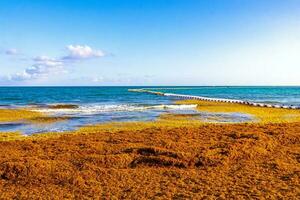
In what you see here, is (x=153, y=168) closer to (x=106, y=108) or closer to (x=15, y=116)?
(x=15, y=116)

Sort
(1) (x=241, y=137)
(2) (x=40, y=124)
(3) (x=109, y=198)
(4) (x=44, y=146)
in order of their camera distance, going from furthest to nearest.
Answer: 1. (2) (x=40, y=124)
2. (1) (x=241, y=137)
3. (4) (x=44, y=146)
4. (3) (x=109, y=198)

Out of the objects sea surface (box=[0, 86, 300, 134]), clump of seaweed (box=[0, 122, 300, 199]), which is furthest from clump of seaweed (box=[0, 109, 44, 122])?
clump of seaweed (box=[0, 122, 300, 199])

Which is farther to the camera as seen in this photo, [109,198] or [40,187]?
[40,187]

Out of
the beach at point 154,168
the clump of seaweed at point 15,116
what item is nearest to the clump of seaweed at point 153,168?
the beach at point 154,168

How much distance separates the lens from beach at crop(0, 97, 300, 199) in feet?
25.5

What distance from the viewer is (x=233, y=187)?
7.97 m

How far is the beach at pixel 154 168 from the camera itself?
306 inches

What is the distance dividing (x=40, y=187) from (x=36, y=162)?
5.33 ft

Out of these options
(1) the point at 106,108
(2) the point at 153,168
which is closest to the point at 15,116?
(1) the point at 106,108

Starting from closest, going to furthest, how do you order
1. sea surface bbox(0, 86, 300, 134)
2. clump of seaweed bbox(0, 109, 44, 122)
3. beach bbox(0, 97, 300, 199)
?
beach bbox(0, 97, 300, 199)
sea surface bbox(0, 86, 300, 134)
clump of seaweed bbox(0, 109, 44, 122)

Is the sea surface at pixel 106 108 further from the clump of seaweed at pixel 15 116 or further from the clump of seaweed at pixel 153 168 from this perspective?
the clump of seaweed at pixel 153 168

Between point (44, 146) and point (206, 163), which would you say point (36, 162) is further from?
point (206, 163)

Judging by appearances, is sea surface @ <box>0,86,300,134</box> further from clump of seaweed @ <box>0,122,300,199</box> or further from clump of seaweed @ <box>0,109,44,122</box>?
clump of seaweed @ <box>0,122,300,199</box>

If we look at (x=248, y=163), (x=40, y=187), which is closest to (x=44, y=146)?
→ (x=40, y=187)
